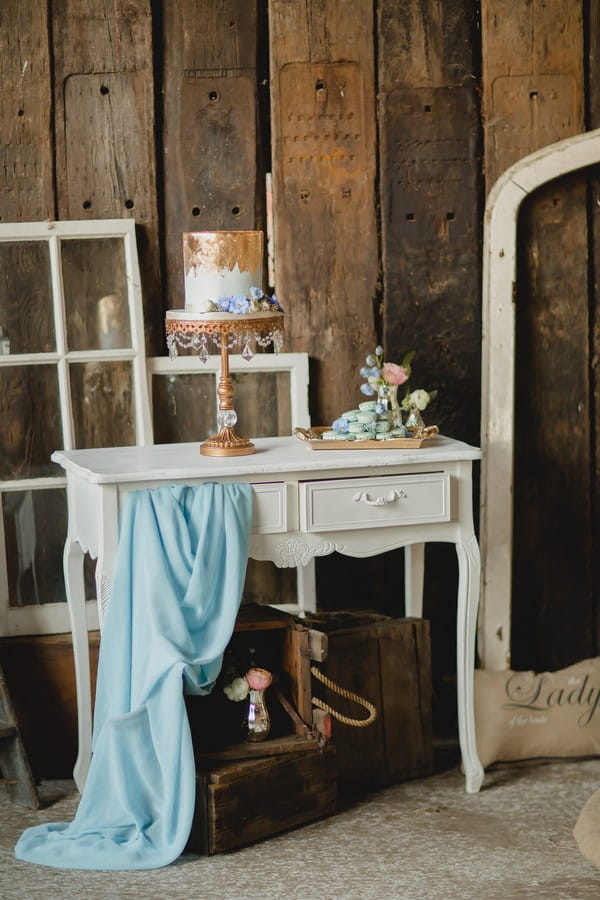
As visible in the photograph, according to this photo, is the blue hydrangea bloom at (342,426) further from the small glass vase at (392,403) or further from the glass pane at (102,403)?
the glass pane at (102,403)

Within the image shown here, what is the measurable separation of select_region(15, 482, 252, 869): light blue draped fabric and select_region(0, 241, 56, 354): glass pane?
3.14 feet

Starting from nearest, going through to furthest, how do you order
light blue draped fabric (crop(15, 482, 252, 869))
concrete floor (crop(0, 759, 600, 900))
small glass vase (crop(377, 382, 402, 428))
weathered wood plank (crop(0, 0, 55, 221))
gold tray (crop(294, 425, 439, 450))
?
concrete floor (crop(0, 759, 600, 900)), light blue draped fabric (crop(15, 482, 252, 869)), gold tray (crop(294, 425, 439, 450)), small glass vase (crop(377, 382, 402, 428)), weathered wood plank (crop(0, 0, 55, 221))

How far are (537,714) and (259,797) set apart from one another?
113 cm

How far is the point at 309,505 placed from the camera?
341 centimetres

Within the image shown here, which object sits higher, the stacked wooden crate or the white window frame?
the white window frame

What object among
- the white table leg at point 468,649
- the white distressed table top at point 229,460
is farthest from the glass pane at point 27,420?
the white table leg at point 468,649

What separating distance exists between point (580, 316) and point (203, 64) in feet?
5.23

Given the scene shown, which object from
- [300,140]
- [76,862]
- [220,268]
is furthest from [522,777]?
[300,140]

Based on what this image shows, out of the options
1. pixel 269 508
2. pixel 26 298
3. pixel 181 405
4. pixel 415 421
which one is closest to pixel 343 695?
pixel 269 508

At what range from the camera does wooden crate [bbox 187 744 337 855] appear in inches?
126

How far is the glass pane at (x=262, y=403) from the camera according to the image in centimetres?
409

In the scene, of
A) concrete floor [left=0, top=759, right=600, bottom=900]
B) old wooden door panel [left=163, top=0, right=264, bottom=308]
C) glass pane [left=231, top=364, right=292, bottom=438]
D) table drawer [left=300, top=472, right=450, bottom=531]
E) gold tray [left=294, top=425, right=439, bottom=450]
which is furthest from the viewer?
glass pane [left=231, top=364, right=292, bottom=438]

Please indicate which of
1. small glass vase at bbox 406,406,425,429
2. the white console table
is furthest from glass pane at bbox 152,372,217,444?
small glass vase at bbox 406,406,425,429

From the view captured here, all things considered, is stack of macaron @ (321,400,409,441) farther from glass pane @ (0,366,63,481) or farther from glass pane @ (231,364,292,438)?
glass pane @ (0,366,63,481)
